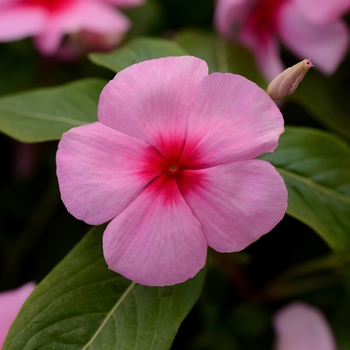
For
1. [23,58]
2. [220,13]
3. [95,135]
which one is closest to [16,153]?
[23,58]

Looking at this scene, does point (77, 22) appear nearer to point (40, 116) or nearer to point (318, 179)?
point (40, 116)

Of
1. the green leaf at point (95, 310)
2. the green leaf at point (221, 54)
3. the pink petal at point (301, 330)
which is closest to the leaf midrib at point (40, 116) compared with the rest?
the green leaf at point (95, 310)

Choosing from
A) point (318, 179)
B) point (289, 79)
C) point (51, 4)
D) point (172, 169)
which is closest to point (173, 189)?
point (172, 169)

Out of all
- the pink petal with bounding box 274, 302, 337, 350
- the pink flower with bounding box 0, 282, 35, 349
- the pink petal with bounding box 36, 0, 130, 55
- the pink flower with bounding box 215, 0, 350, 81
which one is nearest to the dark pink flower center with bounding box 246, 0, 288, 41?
the pink flower with bounding box 215, 0, 350, 81

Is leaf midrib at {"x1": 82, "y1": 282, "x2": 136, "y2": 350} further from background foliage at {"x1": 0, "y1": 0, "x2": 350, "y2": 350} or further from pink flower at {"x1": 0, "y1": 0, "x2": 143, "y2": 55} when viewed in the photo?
pink flower at {"x1": 0, "y1": 0, "x2": 143, "y2": 55}

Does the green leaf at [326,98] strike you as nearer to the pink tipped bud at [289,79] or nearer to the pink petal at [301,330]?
the pink petal at [301,330]

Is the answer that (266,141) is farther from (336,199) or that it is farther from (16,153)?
(16,153)
